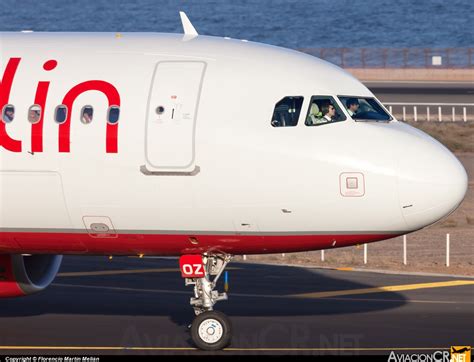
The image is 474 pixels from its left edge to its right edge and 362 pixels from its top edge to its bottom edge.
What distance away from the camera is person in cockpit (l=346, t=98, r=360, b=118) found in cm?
2405

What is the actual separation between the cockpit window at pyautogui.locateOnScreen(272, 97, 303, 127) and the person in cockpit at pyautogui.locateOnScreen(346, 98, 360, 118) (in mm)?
892

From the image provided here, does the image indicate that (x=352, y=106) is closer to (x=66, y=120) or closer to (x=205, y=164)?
(x=205, y=164)

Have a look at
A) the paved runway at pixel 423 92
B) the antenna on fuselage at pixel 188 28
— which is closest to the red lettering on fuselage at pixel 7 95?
the antenna on fuselage at pixel 188 28

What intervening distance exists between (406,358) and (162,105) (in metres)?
6.50

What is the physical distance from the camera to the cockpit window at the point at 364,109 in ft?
79.0

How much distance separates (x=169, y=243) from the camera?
24500mm

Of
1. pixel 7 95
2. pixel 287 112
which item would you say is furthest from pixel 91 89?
pixel 287 112

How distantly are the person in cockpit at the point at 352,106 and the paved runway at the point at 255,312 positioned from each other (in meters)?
4.59

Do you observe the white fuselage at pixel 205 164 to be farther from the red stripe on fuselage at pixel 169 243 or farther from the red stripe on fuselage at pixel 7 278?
the red stripe on fuselage at pixel 7 278

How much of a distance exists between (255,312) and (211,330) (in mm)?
4454

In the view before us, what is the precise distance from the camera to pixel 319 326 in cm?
2736

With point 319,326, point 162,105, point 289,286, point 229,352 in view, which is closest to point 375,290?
point 289,286

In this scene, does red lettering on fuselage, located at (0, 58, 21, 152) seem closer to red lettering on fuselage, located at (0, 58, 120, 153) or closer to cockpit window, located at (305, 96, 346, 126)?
red lettering on fuselage, located at (0, 58, 120, 153)

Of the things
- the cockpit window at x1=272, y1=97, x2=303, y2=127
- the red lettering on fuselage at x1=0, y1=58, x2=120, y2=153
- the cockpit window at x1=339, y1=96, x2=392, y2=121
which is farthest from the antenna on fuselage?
the cockpit window at x1=339, y1=96, x2=392, y2=121
